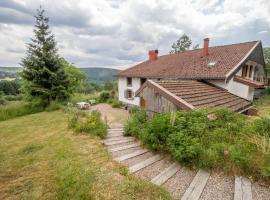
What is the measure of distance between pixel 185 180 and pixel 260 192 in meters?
1.51

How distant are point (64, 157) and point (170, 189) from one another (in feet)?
11.5

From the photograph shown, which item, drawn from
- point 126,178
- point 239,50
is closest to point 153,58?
point 239,50

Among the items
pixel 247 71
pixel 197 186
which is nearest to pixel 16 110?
pixel 197 186

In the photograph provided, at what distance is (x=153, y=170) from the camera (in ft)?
14.8

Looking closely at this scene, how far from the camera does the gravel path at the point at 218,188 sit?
338cm

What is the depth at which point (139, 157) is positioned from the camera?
5.35 meters

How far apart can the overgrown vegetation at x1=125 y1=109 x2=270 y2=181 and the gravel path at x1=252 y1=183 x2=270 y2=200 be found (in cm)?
26

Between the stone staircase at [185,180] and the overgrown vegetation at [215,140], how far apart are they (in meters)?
0.28

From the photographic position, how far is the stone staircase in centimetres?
340

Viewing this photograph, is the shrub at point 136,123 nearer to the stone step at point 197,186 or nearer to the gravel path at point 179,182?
the gravel path at point 179,182

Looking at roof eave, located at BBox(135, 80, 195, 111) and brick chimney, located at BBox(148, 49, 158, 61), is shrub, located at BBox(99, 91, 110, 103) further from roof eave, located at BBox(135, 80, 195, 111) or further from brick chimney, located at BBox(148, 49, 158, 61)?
roof eave, located at BBox(135, 80, 195, 111)

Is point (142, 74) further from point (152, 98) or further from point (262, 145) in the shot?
point (262, 145)

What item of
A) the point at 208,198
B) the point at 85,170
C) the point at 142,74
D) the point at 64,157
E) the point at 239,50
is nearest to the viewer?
the point at 208,198

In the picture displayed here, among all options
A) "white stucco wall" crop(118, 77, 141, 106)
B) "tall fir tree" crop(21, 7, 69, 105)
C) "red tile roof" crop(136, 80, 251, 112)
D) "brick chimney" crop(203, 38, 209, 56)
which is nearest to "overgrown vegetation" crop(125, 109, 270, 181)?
"red tile roof" crop(136, 80, 251, 112)
